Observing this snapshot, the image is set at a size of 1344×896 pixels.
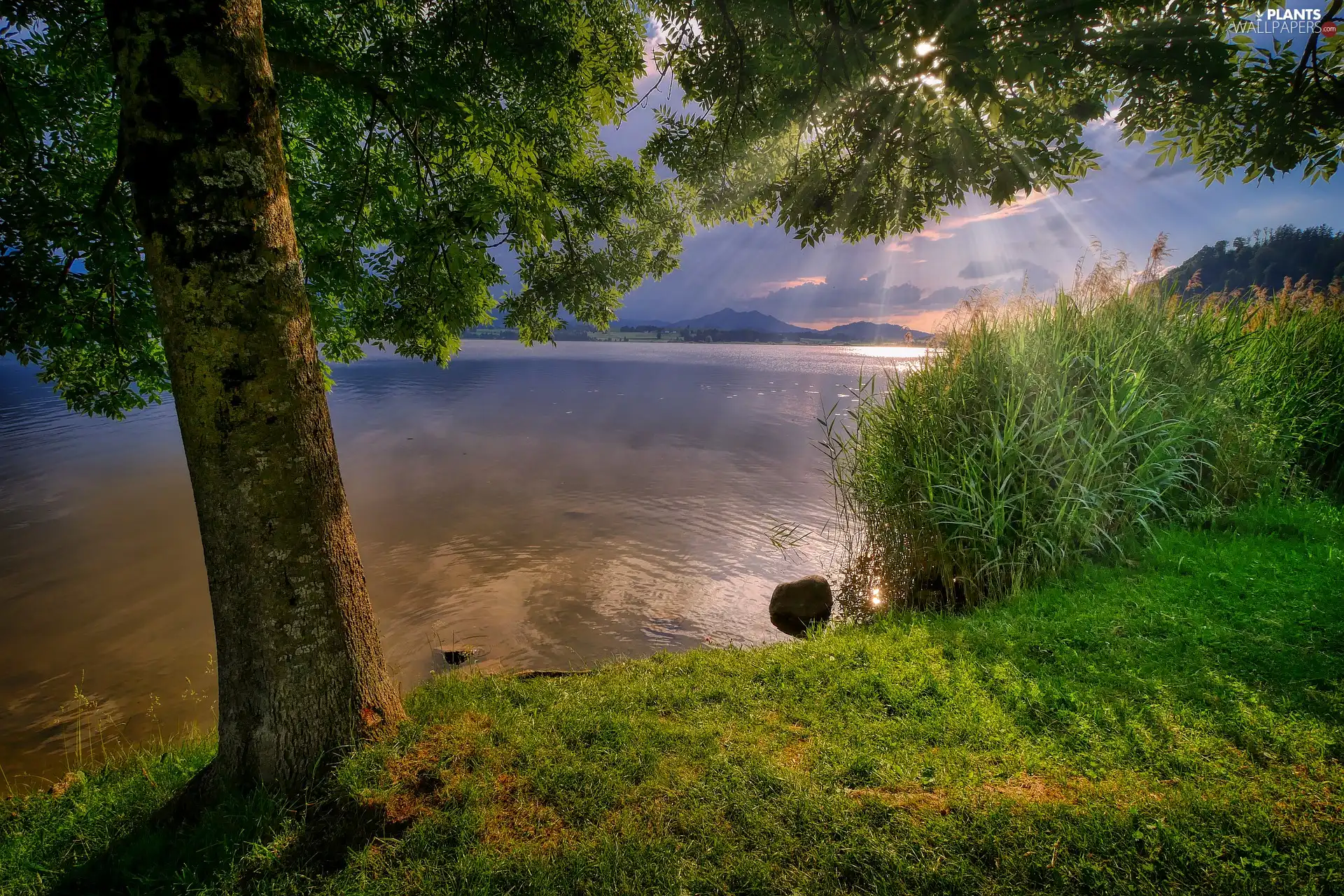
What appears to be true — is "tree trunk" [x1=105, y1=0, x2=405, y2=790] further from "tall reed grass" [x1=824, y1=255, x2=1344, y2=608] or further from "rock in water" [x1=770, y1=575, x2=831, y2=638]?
"rock in water" [x1=770, y1=575, x2=831, y2=638]

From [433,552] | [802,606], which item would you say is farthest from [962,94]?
[433,552]

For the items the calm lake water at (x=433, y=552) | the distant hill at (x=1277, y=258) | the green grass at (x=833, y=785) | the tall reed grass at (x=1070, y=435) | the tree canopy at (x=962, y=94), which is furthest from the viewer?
the distant hill at (x=1277, y=258)

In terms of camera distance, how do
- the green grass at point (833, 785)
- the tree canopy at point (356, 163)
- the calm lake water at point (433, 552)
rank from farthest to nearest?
the calm lake water at point (433, 552), the tree canopy at point (356, 163), the green grass at point (833, 785)

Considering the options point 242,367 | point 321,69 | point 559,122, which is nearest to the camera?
point 242,367

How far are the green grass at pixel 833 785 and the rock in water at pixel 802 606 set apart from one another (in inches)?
132

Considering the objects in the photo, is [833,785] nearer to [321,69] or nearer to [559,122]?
[321,69]

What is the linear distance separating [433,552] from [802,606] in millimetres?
7970

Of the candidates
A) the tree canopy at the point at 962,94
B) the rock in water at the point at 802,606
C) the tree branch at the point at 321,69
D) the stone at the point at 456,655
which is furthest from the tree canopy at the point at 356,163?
the rock in water at the point at 802,606

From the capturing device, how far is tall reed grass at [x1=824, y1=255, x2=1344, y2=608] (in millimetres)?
5281

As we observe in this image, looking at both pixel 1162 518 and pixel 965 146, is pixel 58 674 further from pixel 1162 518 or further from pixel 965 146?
pixel 1162 518

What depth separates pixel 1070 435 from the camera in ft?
18.7

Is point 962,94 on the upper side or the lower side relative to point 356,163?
lower

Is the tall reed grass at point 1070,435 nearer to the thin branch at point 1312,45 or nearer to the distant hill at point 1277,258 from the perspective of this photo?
the thin branch at point 1312,45

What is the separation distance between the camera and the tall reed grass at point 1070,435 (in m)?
5.28
